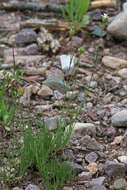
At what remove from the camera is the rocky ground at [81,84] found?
227 centimetres

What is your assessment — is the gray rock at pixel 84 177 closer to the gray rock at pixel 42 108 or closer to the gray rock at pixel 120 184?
the gray rock at pixel 120 184

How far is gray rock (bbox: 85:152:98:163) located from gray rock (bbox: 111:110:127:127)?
426mm

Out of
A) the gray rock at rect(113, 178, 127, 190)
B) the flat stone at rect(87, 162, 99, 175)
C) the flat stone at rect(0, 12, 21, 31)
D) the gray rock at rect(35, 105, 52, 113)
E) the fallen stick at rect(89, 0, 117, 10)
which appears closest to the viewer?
the gray rock at rect(113, 178, 127, 190)

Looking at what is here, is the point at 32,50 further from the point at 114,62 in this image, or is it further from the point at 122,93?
the point at 122,93

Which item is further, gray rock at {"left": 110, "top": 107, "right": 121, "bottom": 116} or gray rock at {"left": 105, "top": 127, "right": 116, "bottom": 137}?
gray rock at {"left": 110, "top": 107, "right": 121, "bottom": 116}

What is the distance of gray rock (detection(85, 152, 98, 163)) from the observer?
2371mm

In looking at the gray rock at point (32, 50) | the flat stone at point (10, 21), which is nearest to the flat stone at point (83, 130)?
the gray rock at point (32, 50)

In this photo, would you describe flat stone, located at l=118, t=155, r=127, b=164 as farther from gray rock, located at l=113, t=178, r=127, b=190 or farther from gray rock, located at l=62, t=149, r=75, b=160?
gray rock, located at l=62, t=149, r=75, b=160

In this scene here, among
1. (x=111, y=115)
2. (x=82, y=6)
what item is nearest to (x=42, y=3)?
(x=82, y=6)

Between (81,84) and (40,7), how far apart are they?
1.92 m

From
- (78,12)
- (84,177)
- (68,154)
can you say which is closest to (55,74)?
(78,12)

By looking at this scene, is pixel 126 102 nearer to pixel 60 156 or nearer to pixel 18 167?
pixel 60 156

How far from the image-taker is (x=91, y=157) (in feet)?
7.86

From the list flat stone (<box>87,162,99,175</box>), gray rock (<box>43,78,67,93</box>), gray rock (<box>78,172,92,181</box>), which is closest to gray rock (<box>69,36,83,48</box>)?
gray rock (<box>43,78,67,93</box>)
